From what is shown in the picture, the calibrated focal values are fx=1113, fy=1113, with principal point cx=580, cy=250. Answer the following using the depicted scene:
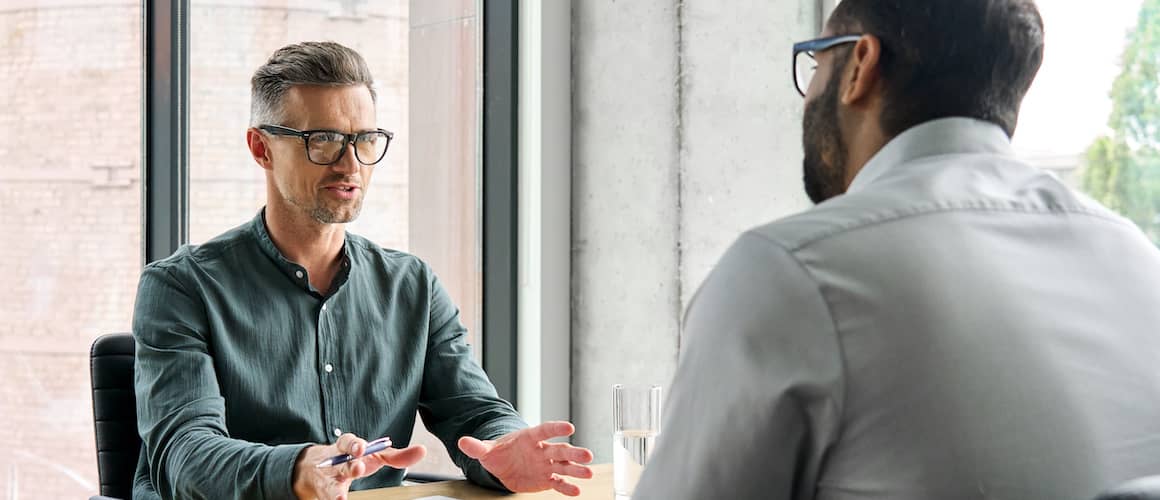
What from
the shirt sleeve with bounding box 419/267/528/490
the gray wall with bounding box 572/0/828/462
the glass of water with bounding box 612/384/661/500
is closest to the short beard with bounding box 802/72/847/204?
the glass of water with bounding box 612/384/661/500

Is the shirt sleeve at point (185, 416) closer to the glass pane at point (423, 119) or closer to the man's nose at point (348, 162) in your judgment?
the man's nose at point (348, 162)

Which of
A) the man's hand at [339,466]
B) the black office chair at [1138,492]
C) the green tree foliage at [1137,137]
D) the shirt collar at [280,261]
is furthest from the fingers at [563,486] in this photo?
the green tree foliage at [1137,137]

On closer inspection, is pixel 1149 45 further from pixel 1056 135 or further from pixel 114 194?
pixel 114 194

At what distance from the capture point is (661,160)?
145 inches

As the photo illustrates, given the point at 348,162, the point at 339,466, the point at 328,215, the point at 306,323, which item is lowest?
the point at 339,466

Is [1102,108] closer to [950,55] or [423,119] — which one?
[950,55]

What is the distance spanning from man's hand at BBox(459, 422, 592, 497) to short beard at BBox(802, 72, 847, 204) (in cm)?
71

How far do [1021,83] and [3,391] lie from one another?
345cm

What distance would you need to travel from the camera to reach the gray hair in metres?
2.22

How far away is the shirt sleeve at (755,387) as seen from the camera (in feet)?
2.74

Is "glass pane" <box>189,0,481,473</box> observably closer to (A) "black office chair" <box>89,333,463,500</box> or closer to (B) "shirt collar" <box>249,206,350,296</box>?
(B) "shirt collar" <box>249,206,350,296</box>

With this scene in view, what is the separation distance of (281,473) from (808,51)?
0.98 metres

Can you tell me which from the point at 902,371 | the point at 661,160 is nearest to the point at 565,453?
the point at 902,371

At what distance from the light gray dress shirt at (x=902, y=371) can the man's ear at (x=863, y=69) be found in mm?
196
